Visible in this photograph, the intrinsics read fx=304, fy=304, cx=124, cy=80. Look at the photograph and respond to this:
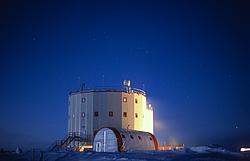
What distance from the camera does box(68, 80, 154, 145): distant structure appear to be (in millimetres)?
40188

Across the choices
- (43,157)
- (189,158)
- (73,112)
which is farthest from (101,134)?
(189,158)

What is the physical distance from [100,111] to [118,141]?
9.46 metres

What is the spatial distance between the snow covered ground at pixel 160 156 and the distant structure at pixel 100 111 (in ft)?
65.5

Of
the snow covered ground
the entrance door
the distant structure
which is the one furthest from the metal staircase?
the snow covered ground

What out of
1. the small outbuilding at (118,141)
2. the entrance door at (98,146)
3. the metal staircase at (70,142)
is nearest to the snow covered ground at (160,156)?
the small outbuilding at (118,141)

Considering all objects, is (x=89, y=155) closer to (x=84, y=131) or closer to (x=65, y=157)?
(x=65, y=157)

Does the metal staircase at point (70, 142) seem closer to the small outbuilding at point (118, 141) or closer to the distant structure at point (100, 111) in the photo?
the distant structure at point (100, 111)

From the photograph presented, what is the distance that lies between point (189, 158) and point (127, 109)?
2733 cm

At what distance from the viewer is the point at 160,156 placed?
1582cm

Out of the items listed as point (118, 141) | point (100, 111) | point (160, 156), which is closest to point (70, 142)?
point (100, 111)

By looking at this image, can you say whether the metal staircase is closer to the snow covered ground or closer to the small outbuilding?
the small outbuilding

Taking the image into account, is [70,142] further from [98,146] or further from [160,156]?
[160,156]

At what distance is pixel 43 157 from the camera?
19.0m

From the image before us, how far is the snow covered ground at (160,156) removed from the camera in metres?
14.5
